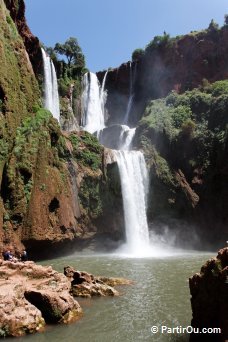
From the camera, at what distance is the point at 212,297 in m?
9.42

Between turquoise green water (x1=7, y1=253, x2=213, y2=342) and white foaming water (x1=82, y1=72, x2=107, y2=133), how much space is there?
37.1 metres

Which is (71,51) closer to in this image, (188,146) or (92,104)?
(92,104)

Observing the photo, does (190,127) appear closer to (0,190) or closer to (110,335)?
(0,190)

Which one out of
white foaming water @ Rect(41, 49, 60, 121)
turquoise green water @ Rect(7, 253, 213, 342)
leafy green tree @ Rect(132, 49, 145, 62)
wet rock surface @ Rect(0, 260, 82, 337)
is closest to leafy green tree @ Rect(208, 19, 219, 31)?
leafy green tree @ Rect(132, 49, 145, 62)

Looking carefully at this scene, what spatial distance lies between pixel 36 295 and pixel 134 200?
2305 centimetres

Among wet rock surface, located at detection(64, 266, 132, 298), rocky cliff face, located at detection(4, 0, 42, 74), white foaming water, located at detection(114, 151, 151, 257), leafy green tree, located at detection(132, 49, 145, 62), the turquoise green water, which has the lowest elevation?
the turquoise green water

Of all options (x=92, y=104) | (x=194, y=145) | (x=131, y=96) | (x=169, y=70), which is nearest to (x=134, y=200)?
(x=194, y=145)

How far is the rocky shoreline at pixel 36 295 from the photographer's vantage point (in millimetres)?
11789

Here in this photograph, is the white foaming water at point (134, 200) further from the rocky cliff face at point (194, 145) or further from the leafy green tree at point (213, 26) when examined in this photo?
the leafy green tree at point (213, 26)

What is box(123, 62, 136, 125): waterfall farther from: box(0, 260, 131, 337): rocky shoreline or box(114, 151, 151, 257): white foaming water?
box(0, 260, 131, 337): rocky shoreline

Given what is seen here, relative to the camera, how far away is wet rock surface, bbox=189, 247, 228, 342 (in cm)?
873

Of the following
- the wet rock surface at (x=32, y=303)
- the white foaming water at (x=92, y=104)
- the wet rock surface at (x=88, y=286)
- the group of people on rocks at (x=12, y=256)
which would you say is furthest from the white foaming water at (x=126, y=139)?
the wet rock surface at (x=32, y=303)

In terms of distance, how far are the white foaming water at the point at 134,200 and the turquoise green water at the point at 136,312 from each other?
1259 centimetres

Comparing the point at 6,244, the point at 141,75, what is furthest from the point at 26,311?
the point at 141,75
